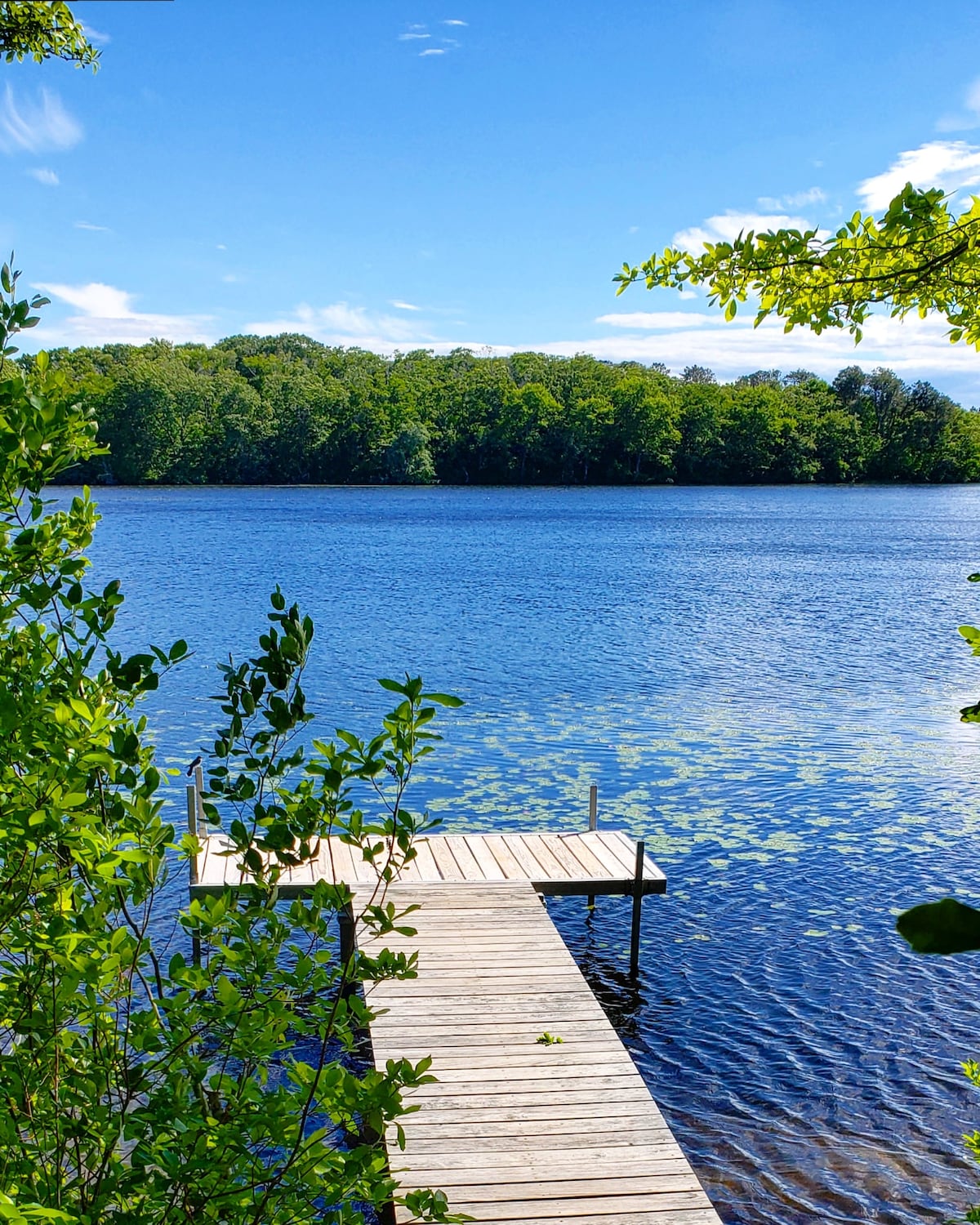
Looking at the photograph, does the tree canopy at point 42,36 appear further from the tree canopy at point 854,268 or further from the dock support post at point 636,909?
the dock support post at point 636,909

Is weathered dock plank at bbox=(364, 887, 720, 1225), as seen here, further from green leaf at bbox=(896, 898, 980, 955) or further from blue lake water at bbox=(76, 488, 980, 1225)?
green leaf at bbox=(896, 898, 980, 955)

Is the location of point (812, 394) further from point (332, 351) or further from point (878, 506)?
point (332, 351)

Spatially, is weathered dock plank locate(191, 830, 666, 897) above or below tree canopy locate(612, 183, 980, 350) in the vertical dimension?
below

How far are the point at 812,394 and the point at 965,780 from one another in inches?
4280

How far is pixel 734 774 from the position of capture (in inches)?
632

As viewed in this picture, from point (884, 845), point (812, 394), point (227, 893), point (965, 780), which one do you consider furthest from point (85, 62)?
point (812, 394)

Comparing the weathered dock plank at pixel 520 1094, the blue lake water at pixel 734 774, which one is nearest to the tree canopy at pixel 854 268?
the weathered dock plank at pixel 520 1094

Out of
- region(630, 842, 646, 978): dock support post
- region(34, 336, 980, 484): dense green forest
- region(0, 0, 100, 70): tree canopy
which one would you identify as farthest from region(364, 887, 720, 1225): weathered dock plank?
region(34, 336, 980, 484): dense green forest

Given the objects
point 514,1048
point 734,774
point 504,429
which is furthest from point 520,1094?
point 504,429

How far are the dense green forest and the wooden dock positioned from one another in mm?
93104

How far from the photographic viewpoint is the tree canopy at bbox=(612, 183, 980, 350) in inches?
106

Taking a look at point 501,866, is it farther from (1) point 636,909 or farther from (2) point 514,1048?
(2) point 514,1048

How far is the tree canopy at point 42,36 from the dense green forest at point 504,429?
96188 millimetres

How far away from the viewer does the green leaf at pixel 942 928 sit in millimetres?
475
